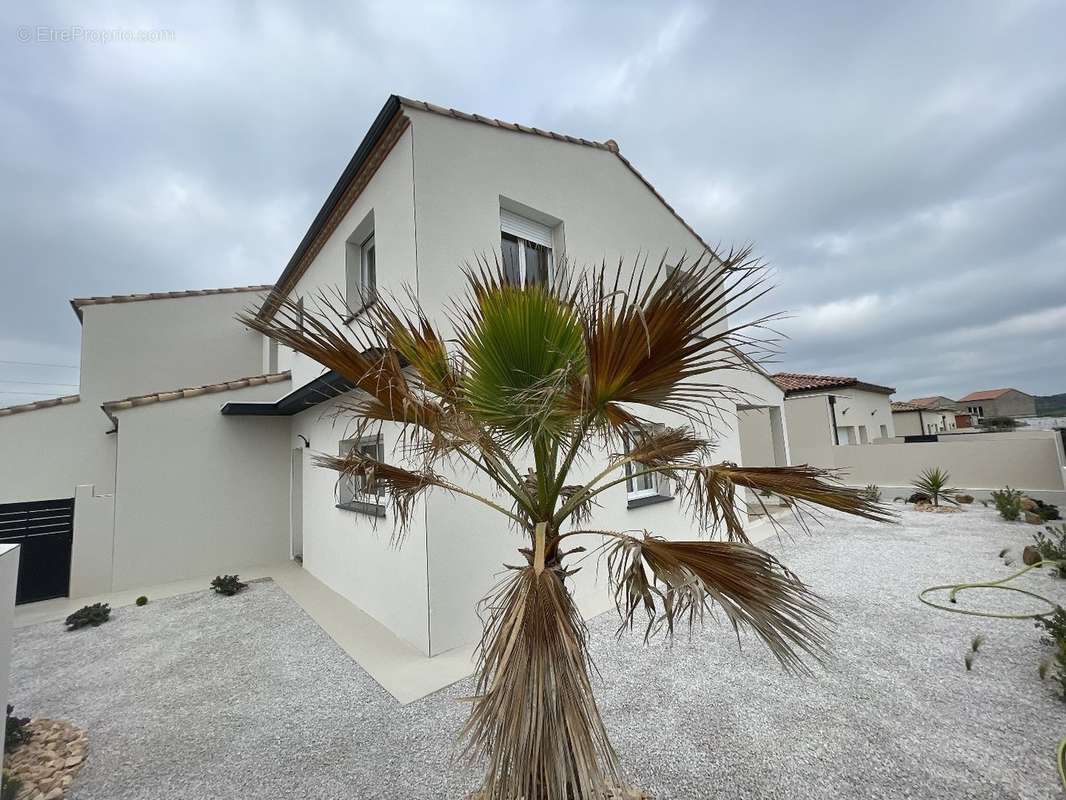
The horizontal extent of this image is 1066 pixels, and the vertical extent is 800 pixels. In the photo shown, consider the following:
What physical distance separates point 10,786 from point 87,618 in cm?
467

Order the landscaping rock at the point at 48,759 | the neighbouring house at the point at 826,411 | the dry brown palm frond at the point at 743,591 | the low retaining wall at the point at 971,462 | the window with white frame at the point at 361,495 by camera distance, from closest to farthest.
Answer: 1. the dry brown palm frond at the point at 743,591
2. the landscaping rock at the point at 48,759
3. the window with white frame at the point at 361,495
4. the low retaining wall at the point at 971,462
5. the neighbouring house at the point at 826,411

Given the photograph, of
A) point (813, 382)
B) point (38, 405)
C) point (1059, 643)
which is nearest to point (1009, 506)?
point (813, 382)

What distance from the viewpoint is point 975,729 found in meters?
3.32

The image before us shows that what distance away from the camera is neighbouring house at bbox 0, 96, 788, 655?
519 centimetres

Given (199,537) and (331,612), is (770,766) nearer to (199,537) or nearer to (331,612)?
(331,612)

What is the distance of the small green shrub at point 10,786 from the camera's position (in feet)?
9.67

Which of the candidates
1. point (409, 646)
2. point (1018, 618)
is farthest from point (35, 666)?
point (1018, 618)

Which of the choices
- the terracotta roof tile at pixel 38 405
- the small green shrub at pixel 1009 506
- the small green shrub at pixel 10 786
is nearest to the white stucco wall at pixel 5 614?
the small green shrub at pixel 10 786

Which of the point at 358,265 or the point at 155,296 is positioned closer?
the point at 358,265

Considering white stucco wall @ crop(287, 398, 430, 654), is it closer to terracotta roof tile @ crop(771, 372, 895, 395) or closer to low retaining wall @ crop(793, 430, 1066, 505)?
low retaining wall @ crop(793, 430, 1066, 505)

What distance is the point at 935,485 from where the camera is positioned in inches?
488

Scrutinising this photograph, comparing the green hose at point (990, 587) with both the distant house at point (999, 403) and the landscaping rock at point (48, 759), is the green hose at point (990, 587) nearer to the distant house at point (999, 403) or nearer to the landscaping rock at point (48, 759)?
the landscaping rock at point (48, 759)

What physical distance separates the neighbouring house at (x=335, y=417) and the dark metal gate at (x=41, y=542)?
5 centimetres

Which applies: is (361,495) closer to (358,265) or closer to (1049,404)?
(358,265)
